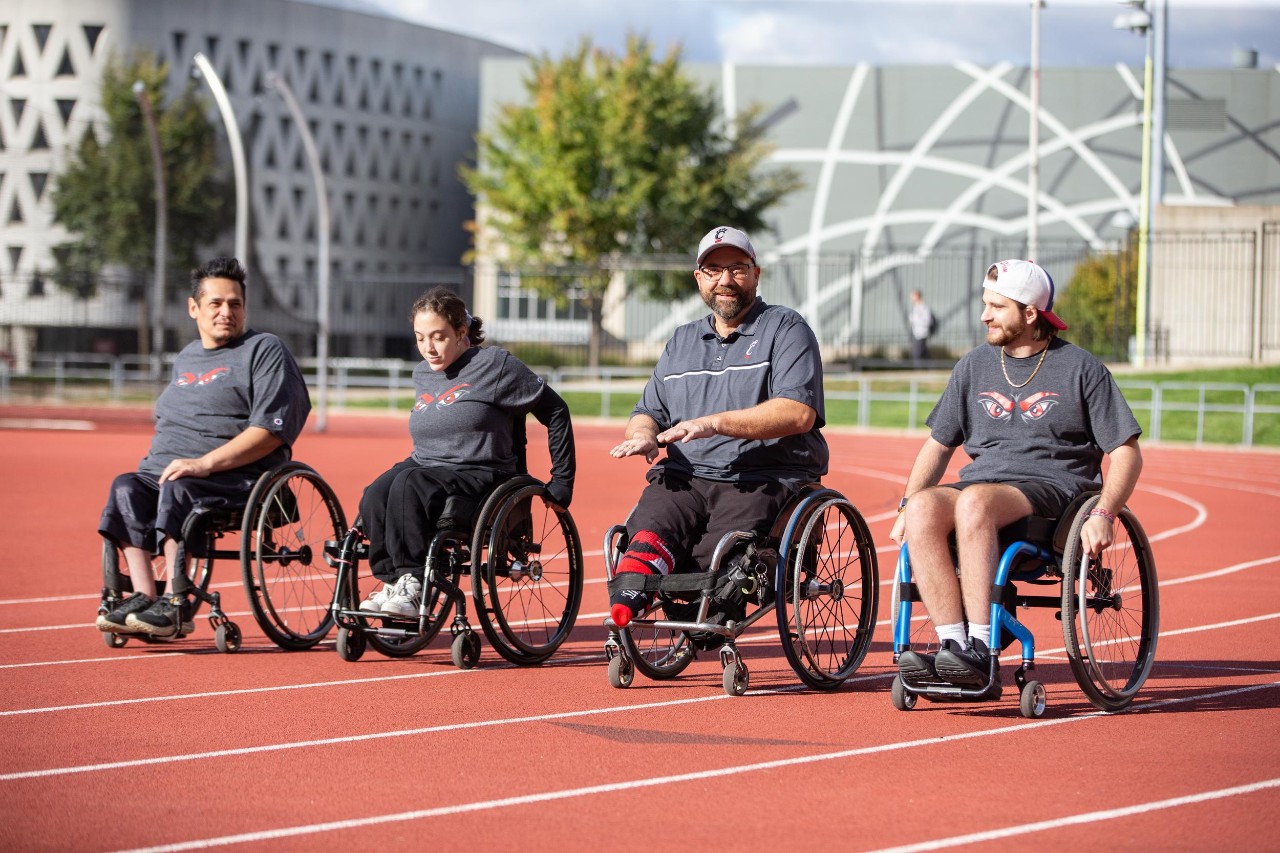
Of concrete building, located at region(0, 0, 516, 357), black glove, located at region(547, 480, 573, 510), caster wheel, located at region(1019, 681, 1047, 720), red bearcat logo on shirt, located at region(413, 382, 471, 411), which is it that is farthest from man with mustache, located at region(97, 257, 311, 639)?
concrete building, located at region(0, 0, 516, 357)

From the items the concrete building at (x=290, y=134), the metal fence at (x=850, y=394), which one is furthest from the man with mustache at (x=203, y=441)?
the concrete building at (x=290, y=134)

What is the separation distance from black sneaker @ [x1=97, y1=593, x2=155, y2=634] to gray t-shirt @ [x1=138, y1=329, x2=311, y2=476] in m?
0.61

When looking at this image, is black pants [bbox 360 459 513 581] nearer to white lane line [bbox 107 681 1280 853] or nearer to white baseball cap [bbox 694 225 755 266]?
white baseball cap [bbox 694 225 755 266]

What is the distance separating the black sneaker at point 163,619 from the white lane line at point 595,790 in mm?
2961

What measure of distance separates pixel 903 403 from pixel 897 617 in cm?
2395

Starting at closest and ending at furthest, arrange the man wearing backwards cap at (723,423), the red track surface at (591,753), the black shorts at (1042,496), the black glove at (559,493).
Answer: the red track surface at (591,753), the black shorts at (1042,496), the man wearing backwards cap at (723,423), the black glove at (559,493)

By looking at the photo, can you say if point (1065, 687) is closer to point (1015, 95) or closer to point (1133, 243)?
point (1133, 243)

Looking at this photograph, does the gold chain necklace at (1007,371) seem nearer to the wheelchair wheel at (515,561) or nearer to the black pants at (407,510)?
the wheelchair wheel at (515,561)

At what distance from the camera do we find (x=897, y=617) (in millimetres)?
6031

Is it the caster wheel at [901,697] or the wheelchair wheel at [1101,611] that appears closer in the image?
the wheelchair wheel at [1101,611]

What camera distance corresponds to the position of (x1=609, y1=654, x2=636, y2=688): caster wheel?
6383 mm

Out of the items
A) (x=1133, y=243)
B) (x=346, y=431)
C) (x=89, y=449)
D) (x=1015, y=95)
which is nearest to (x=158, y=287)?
(x=346, y=431)

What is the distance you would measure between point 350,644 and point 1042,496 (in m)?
2.94

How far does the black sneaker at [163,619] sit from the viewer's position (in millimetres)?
7145
